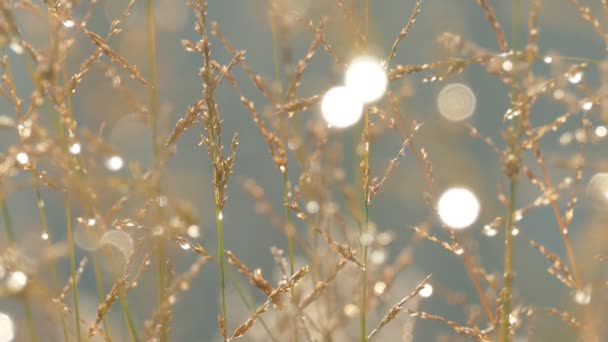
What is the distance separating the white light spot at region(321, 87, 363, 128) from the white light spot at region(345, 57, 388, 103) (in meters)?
0.02

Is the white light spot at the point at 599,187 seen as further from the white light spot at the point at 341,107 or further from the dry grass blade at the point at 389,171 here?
the white light spot at the point at 341,107

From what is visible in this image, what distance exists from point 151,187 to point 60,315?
0.47m

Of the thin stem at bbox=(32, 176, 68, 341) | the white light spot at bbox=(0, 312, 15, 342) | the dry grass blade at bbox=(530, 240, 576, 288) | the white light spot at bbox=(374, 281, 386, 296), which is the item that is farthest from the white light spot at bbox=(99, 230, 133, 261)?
the dry grass blade at bbox=(530, 240, 576, 288)

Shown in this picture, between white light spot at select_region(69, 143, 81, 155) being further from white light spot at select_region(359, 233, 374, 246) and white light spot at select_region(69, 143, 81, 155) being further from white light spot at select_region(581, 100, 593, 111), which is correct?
white light spot at select_region(581, 100, 593, 111)

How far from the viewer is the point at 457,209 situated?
135 cm

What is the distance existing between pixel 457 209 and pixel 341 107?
0.29 m

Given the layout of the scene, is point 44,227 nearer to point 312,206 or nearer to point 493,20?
point 312,206

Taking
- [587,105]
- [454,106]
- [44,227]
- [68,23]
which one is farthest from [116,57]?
[454,106]

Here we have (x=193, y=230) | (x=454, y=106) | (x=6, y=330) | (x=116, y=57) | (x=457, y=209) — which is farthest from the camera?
(x=454, y=106)

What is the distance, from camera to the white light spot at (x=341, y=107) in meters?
1.31

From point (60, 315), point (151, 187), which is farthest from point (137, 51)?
point (151, 187)

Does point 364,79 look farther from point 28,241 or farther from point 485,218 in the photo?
point 28,241

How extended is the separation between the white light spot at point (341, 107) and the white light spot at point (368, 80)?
0.6 inches

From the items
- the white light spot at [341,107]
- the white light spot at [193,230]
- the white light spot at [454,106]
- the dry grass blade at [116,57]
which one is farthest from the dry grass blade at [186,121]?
the white light spot at [454,106]
